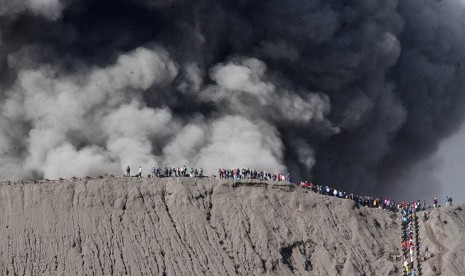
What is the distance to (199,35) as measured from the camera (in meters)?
89.2

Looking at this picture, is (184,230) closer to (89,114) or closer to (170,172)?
(170,172)

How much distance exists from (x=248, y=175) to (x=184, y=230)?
8.78 meters

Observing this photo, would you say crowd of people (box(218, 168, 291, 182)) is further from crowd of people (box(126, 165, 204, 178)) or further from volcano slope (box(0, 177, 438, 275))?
volcano slope (box(0, 177, 438, 275))

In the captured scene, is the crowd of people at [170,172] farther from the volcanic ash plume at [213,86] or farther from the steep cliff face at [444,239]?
the steep cliff face at [444,239]

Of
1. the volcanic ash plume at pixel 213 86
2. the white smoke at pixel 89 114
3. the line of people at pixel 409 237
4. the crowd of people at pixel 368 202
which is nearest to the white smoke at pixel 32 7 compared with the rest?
the volcanic ash plume at pixel 213 86

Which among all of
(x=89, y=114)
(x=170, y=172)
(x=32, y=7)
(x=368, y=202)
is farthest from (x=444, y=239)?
(x=32, y=7)

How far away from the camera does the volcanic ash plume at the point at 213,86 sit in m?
83.7

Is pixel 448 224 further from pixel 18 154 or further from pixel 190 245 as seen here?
pixel 18 154

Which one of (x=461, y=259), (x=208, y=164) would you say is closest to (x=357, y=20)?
(x=208, y=164)

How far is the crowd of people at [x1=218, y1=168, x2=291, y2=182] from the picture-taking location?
3106 inches

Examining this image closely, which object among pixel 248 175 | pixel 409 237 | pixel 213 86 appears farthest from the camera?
pixel 213 86

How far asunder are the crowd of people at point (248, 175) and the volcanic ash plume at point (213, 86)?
2950 mm

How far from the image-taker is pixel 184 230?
239 ft

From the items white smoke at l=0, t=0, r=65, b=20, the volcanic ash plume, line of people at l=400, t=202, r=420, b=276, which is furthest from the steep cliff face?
white smoke at l=0, t=0, r=65, b=20
